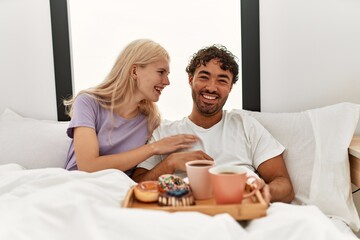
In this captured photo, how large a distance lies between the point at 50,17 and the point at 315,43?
138 cm

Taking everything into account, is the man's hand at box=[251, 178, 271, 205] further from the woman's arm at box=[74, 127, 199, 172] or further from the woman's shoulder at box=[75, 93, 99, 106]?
the woman's shoulder at box=[75, 93, 99, 106]

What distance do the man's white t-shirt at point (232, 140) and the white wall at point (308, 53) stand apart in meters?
0.35

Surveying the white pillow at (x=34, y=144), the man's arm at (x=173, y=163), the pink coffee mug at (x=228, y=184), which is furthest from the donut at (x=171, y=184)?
the white pillow at (x=34, y=144)

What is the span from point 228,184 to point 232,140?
0.66 m

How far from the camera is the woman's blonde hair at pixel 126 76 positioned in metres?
1.53

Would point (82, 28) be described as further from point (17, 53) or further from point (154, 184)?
point (154, 184)

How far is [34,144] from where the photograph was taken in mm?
1657

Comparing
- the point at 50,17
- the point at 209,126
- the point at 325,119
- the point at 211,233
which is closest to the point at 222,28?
the point at 209,126

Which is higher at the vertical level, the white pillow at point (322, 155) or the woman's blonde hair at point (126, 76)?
the woman's blonde hair at point (126, 76)

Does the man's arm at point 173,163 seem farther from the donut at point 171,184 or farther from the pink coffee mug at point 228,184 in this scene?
the pink coffee mug at point 228,184

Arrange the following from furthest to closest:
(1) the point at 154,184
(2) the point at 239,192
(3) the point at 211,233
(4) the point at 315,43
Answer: (4) the point at 315,43, (1) the point at 154,184, (2) the point at 239,192, (3) the point at 211,233

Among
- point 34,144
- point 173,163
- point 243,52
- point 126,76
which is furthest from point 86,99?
point 243,52

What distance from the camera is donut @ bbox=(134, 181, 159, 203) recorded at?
0.94 meters

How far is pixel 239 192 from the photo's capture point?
34.0 inches
